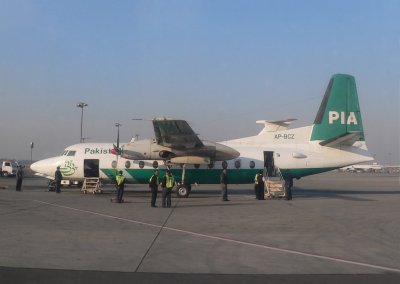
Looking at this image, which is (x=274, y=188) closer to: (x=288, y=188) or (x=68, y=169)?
(x=288, y=188)

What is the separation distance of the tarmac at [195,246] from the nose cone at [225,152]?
6980 millimetres

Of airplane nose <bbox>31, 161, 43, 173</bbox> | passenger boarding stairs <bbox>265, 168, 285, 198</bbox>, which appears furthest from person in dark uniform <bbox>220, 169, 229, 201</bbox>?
airplane nose <bbox>31, 161, 43, 173</bbox>

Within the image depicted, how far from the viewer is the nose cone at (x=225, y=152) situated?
2183 centimetres

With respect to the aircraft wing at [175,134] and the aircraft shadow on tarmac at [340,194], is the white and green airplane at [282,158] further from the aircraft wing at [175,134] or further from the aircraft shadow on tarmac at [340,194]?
the aircraft wing at [175,134]

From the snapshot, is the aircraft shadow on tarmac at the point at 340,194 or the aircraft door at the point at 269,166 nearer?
the aircraft shadow on tarmac at the point at 340,194

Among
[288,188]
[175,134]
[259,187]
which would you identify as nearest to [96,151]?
[175,134]

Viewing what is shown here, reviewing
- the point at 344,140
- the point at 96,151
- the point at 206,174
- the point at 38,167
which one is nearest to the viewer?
the point at 344,140

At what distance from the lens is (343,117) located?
77.0 feet

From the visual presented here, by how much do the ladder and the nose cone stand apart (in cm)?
709

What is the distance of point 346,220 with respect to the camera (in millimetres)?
13422

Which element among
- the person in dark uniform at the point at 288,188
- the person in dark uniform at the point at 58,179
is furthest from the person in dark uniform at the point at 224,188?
the person in dark uniform at the point at 58,179

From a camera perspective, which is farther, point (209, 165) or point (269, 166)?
point (269, 166)

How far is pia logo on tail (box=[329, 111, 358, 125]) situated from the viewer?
23.4 meters

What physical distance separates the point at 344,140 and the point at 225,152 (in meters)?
6.64
